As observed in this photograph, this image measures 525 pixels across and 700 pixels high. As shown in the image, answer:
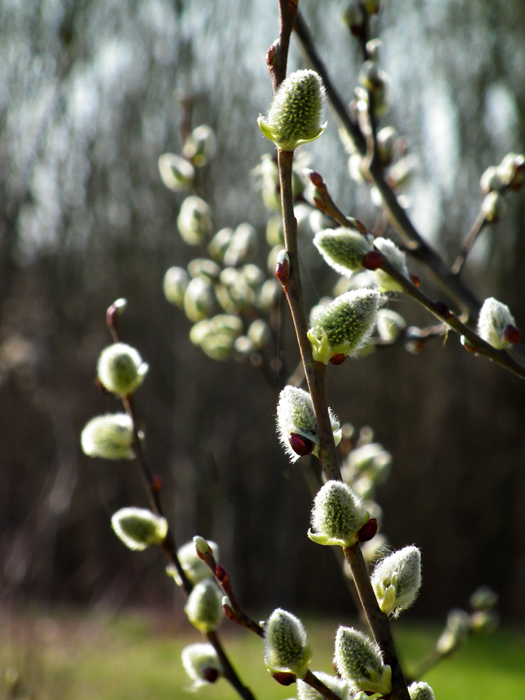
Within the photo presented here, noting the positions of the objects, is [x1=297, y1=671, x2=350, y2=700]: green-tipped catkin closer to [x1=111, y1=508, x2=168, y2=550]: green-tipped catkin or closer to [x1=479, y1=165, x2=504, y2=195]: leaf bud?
[x1=111, y1=508, x2=168, y2=550]: green-tipped catkin

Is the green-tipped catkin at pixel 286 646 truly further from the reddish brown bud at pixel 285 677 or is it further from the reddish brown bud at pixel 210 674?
the reddish brown bud at pixel 210 674

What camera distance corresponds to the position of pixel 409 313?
4566 millimetres

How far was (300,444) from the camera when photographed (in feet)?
1.10

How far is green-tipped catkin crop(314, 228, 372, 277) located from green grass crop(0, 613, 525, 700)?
211 cm

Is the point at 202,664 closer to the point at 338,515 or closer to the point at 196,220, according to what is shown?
the point at 338,515

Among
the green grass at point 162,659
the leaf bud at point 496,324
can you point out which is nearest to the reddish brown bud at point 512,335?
the leaf bud at point 496,324

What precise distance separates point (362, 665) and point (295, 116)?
29 cm

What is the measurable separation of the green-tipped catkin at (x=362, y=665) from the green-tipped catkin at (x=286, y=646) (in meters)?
0.02

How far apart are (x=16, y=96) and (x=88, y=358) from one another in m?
2.15

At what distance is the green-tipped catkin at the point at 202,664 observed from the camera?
0.48m

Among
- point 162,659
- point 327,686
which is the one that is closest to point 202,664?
point 327,686

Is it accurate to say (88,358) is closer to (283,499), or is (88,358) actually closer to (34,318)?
(34,318)

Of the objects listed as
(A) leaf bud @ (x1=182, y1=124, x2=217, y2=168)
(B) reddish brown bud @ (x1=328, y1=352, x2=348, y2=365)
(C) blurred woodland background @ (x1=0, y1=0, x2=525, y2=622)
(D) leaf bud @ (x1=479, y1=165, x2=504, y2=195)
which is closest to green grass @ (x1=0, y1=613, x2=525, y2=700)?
(C) blurred woodland background @ (x1=0, y1=0, x2=525, y2=622)

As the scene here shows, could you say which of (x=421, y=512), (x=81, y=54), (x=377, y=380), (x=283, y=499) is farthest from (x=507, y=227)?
(x=81, y=54)
